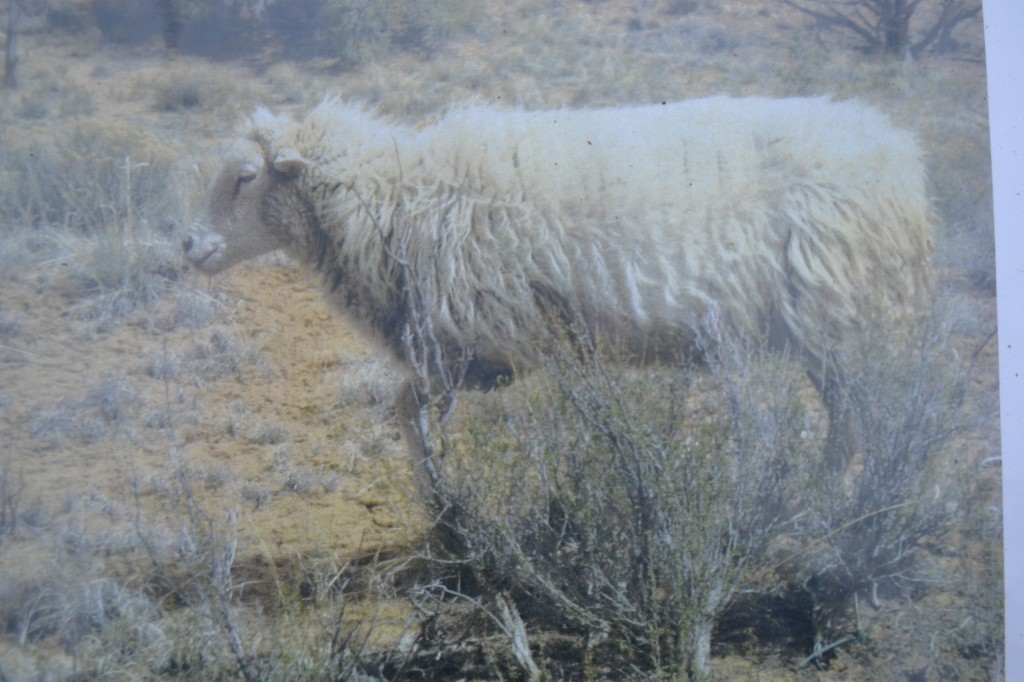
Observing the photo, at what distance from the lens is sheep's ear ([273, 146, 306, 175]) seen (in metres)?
4.45

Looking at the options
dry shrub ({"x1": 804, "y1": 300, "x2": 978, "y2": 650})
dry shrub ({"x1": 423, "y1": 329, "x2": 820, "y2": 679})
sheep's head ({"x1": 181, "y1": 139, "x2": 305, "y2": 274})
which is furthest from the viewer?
sheep's head ({"x1": 181, "y1": 139, "x2": 305, "y2": 274})

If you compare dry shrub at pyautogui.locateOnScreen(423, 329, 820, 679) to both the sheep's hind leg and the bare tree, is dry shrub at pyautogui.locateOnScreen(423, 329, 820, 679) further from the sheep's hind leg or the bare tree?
the bare tree

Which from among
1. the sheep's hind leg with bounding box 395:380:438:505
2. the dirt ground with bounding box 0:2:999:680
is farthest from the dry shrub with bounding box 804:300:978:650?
the sheep's hind leg with bounding box 395:380:438:505

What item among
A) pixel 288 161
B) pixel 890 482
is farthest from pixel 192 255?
pixel 890 482

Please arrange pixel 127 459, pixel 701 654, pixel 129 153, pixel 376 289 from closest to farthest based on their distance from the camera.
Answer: pixel 701 654
pixel 127 459
pixel 129 153
pixel 376 289

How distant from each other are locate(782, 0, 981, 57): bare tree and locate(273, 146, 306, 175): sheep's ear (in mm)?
2812

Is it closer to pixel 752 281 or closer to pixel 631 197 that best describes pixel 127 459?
pixel 631 197

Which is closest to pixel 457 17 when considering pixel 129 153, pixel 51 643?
pixel 129 153

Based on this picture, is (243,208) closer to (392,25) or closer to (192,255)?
(192,255)

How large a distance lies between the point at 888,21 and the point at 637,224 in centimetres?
185

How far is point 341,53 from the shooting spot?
4.29m

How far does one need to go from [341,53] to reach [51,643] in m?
3.05

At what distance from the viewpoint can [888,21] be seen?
15.0 feet

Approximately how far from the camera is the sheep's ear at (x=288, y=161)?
445 centimetres
